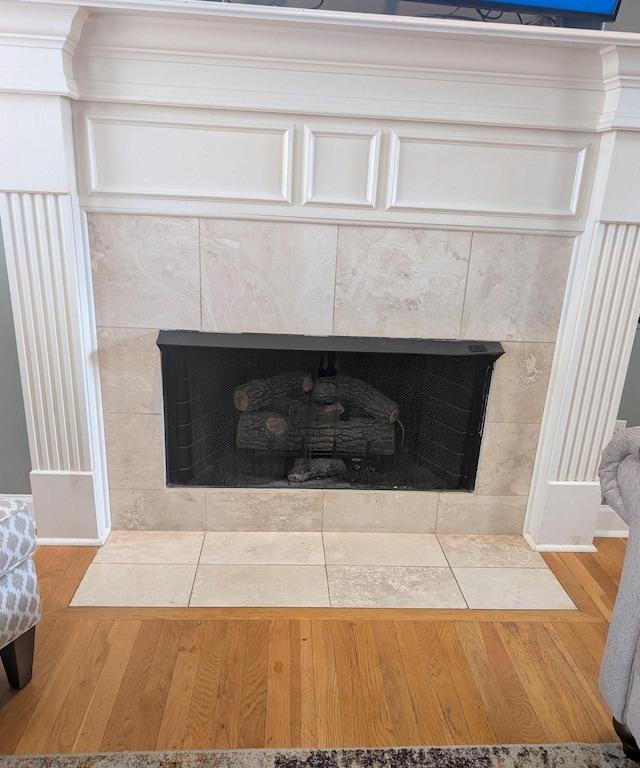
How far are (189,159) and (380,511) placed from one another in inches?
55.9

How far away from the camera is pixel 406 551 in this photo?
2172 millimetres

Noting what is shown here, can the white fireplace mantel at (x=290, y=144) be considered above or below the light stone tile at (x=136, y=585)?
above

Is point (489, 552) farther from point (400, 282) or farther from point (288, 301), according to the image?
point (288, 301)

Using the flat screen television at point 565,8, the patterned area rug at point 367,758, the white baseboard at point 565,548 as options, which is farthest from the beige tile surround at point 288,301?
the patterned area rug at point 367,758

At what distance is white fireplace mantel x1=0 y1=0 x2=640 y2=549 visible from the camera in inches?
66.0

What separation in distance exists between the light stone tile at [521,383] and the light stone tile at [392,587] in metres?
0.62

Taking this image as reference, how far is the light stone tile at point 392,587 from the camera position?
1904 mm

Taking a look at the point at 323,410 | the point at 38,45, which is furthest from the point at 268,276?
the point at 38,45

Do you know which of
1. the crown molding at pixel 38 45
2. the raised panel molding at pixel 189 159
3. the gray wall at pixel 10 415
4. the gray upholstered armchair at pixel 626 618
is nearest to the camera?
the gray upholstered armchair at pixel 626 618

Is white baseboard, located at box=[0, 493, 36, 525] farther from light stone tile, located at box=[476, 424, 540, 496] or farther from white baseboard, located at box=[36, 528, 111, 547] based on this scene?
light stone tile, located at box=[476, 424, 540, 496]

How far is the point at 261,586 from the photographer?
195 cm

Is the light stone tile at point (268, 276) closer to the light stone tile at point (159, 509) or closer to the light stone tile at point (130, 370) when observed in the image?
the light stone tile at point (130, 370)

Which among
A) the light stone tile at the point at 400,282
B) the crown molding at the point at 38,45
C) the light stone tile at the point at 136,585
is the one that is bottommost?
the light stone tile at the point at 136,585

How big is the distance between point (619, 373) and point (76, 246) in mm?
Result: 1882
